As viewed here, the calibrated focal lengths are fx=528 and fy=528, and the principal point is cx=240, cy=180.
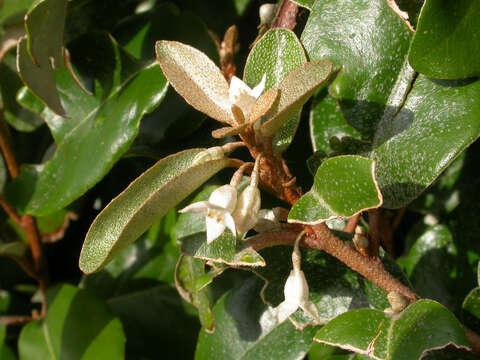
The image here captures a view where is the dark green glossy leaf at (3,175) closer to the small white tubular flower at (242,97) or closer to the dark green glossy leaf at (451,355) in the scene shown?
the small white tubular flower at (242,97)

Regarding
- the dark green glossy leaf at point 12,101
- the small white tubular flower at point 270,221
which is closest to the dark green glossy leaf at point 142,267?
the dark green glossy leaf at point 12,101

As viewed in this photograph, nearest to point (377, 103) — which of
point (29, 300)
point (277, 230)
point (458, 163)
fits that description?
point (277, 230)

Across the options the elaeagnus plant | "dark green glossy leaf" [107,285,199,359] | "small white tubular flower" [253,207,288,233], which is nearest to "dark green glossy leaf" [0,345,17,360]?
the elaeagnus plant

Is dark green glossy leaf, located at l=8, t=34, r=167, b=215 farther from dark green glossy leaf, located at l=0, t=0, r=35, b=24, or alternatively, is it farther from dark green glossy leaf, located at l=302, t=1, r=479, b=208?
dark green glossy leaf, located at l=302, t=1, r=479, b=208

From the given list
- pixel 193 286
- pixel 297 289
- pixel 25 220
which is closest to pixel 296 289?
pixel 297 289

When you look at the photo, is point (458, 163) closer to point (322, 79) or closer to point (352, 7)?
point (352, 7)

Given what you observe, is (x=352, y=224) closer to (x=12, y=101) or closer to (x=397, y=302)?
(x=397, y=302)

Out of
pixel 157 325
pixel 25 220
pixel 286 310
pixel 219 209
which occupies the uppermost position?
A: pixel 219 209
